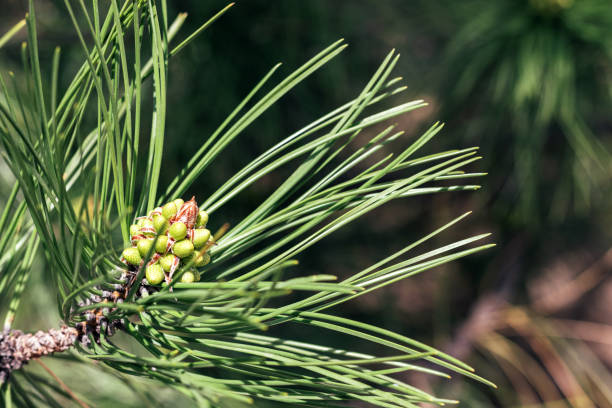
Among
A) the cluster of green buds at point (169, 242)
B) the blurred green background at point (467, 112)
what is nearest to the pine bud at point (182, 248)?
the cluster of green buds at point (169, 242)

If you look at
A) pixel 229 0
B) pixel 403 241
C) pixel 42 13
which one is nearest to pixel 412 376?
pixel 403 241

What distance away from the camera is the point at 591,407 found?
831 millimetres

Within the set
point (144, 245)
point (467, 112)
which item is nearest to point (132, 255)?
point (144, 245)

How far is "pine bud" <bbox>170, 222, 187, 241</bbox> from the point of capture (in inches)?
11.1

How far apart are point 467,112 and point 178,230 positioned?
26.5 inches

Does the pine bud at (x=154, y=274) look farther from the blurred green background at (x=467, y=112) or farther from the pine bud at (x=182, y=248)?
the blurred green background at (x=467, y=112)

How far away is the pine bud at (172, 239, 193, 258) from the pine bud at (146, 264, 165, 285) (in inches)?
0.5

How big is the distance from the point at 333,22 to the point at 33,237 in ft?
2.00

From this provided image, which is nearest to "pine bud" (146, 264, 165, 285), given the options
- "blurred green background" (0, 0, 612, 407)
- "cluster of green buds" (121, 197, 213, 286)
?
"cluster of green buds" (121, 197, 213, 286)

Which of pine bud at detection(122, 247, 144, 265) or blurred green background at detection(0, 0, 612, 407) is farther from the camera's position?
blurred green background at detection(0, 0, 612, 407)

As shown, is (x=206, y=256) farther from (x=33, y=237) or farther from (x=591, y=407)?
(x=591, y=407)

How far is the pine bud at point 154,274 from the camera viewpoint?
0.92 feet

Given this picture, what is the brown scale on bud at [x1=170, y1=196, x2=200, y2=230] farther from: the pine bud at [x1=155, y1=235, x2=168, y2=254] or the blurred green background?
the blurred green background

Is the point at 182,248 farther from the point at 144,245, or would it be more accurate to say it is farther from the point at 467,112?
the point at 467,112
